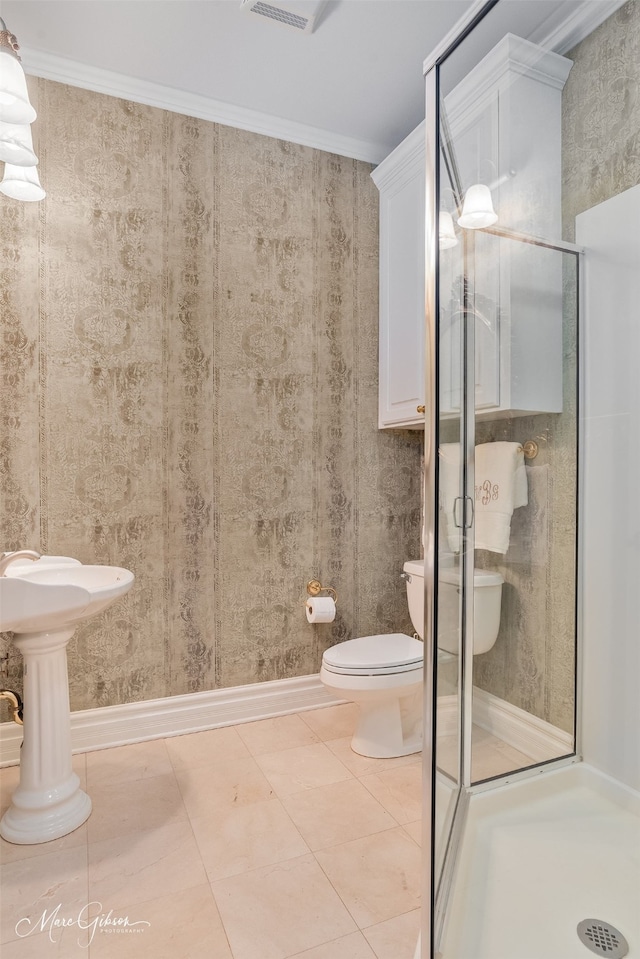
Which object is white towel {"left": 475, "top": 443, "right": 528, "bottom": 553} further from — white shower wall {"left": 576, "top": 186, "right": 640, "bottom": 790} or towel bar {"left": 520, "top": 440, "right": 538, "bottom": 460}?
white shower wall {"left": 576, "top": 186, "right": 640, "bottom": 790}

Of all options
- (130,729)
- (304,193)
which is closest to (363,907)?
(130,729)

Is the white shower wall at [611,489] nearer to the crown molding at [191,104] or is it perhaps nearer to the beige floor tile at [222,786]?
the beige floor tile at [222,786]

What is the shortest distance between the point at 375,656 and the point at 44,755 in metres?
1.16

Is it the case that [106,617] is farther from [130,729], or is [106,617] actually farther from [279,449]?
[279,449]

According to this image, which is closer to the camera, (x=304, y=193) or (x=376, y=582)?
(x=304, y=193)

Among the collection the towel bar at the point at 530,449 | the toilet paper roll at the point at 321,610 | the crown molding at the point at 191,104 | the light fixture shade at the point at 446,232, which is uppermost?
the crown molding at the point at 191,104

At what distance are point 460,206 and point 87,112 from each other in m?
1.71

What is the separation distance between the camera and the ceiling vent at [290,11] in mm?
1841

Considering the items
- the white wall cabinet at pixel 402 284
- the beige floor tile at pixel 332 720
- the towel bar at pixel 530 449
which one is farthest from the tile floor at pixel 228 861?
the white wall cabinet at pixel 402 284

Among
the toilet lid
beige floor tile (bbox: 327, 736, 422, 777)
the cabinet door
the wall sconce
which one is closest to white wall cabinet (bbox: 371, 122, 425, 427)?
the cabinet door

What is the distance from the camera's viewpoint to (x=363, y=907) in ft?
4.61

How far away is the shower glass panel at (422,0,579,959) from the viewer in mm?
1201

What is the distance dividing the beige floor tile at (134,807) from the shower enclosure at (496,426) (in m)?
0.95

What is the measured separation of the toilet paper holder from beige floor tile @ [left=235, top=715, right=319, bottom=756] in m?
0.55
